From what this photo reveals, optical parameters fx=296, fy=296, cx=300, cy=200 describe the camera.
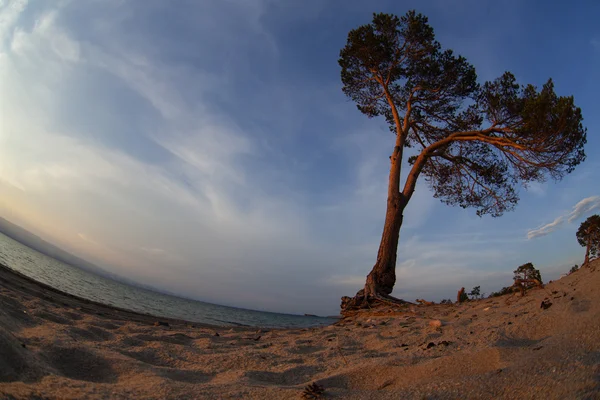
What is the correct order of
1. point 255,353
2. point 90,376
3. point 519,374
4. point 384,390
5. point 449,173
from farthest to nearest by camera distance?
point 449,173
point 255,353
point 90,376
point 384,390
point 519,374

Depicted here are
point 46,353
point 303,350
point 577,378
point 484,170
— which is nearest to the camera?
point 577,378

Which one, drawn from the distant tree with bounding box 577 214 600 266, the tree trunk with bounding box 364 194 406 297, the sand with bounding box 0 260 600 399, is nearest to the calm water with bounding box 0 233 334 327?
the tree trunk with bounding box 364 194 406 297

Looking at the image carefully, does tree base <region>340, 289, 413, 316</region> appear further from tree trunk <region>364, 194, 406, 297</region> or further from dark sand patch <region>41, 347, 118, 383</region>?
dark sand patch <region>41, 347, 118, 383</region>

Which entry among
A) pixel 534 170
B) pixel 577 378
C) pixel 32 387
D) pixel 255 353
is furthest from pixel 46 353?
pixel 534 170

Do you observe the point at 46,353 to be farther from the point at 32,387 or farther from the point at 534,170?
the point at 534,170

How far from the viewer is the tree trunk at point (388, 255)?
8.27m

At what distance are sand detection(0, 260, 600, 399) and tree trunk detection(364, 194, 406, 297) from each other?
529cm

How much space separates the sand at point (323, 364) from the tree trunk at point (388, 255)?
5288mm

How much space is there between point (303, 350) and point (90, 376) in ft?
6.04

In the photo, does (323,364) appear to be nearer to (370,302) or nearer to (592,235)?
(370,302)

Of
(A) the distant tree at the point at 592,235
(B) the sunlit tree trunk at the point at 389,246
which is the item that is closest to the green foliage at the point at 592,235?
(A) the distant tree at the point at 592,235

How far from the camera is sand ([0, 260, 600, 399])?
4.20ft

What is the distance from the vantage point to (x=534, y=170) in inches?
376

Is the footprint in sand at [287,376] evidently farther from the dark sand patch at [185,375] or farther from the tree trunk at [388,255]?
the tree trunk at [388,255]
